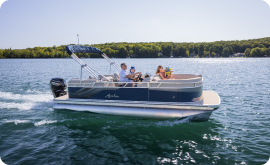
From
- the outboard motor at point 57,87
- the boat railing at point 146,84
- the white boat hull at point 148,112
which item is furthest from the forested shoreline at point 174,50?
the white boat hull at point 148,112

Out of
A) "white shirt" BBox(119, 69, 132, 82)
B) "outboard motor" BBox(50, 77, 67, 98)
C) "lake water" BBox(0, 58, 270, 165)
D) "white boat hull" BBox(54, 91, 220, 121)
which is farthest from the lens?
"outboard motor" BBox(50, 77, 67, 98)

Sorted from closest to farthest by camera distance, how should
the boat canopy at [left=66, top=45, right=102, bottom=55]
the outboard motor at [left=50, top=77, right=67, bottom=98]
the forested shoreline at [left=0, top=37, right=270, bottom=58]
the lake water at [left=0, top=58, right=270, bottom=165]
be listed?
the lake water at [left=0, top=58, right=270, bottom=165] < the boat canopy at [left=66, top=45, right=102, bottom=55] < the outboard motor at [left=50, top=77, right=67, bottom=98] < the forested shoreline at [left=0, top=37, right=270, bottom=58]

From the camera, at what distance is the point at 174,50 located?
5404 inches

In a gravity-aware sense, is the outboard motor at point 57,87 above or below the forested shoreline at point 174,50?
below

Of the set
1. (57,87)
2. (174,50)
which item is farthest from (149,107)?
(174,50)

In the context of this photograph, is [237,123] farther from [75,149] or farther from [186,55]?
[186,55]

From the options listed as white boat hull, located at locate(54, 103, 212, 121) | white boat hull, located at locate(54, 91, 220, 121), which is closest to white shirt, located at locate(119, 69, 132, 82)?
white boat hull, located at locate(54, 91, 220, 121)

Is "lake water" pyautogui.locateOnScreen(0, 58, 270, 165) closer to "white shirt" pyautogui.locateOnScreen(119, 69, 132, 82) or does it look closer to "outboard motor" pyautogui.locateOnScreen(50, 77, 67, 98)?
"outboard motor" pyautogui.locateOnScreen(50, 77, 67, 98)

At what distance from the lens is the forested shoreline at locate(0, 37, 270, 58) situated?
117m

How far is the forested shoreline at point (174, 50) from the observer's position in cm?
11681

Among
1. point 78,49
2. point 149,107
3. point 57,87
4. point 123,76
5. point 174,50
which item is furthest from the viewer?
point 174,50

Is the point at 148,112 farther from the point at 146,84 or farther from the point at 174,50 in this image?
the point at 174,50

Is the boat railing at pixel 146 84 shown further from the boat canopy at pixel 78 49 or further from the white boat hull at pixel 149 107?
the boat canopy at pixel 78 49

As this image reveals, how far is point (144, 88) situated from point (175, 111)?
132cm
